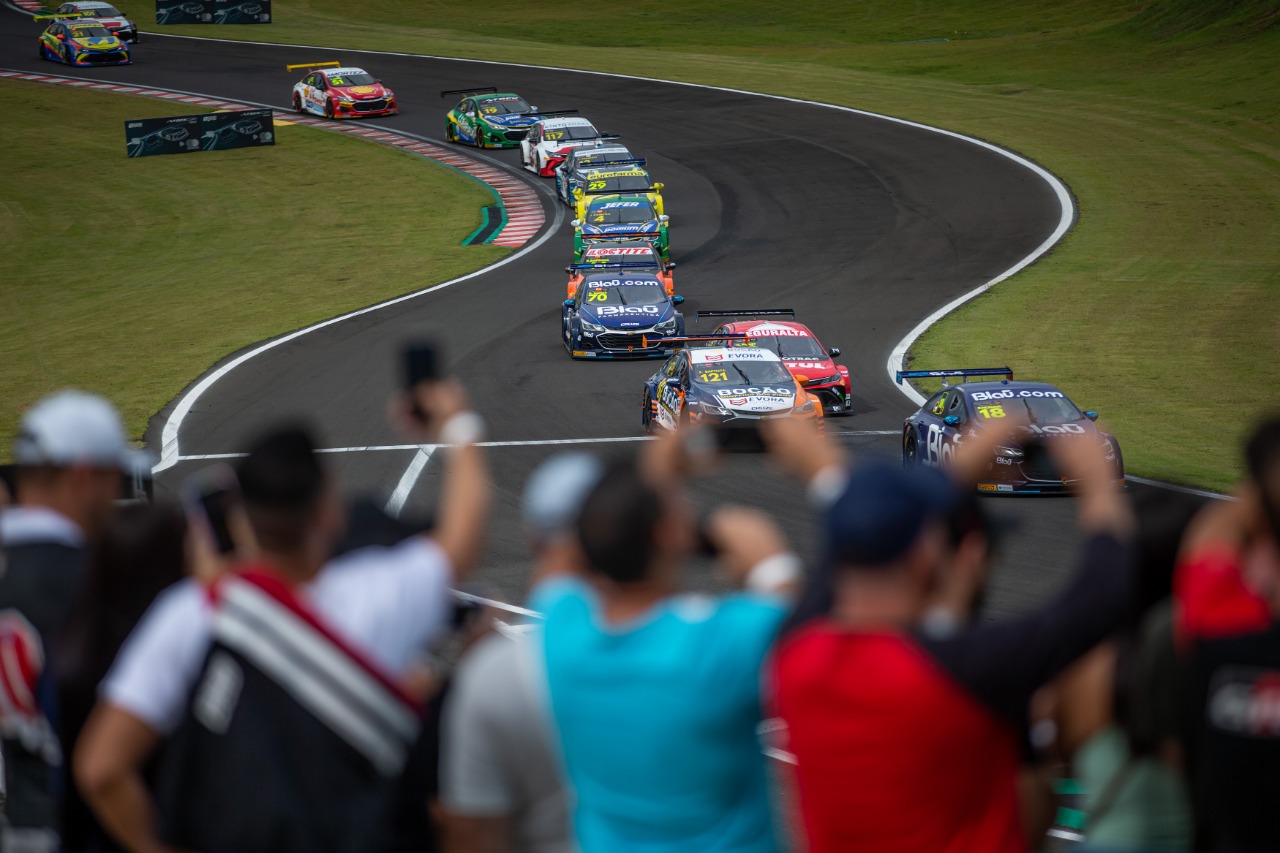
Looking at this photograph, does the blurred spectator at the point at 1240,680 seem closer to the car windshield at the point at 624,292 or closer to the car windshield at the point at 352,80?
the car windshield at the point at 624,292

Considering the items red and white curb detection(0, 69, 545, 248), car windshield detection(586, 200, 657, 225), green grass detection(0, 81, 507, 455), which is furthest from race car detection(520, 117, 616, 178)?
car windshield detection(586, 200, 657, 225)

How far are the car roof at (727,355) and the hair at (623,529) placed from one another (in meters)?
19.4

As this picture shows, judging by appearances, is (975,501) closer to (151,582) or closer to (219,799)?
(219,799)

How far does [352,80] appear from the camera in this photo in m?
58.4

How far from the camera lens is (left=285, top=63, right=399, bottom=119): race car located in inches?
2265

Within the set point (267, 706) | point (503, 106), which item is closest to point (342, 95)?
point (503, 106)

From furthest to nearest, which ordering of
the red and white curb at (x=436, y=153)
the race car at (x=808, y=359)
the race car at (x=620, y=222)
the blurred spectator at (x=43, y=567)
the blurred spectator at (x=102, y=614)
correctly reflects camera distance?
1. the red and white curb at (x=436, y=153)
2. the race car at (x=620, y=222)
3. the race car at (x=808, y=359)
4. the blurred spectator at (x=43, y=567)
5. the blurred spectator at (x=102, y=614)

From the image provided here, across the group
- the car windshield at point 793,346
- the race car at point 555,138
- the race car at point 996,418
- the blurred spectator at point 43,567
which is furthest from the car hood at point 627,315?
the blurred spectator at point 43,567

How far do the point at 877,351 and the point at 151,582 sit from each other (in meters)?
26.3

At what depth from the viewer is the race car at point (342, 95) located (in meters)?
57.5

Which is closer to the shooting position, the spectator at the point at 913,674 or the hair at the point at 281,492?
the spectator at the point at 913,674

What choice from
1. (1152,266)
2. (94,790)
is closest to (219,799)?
(94,790)

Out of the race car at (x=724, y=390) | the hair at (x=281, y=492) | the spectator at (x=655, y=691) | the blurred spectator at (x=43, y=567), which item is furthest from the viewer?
the race car at (x=724, y=390)

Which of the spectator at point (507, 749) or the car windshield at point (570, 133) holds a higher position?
the spectator at point (507, 749)
